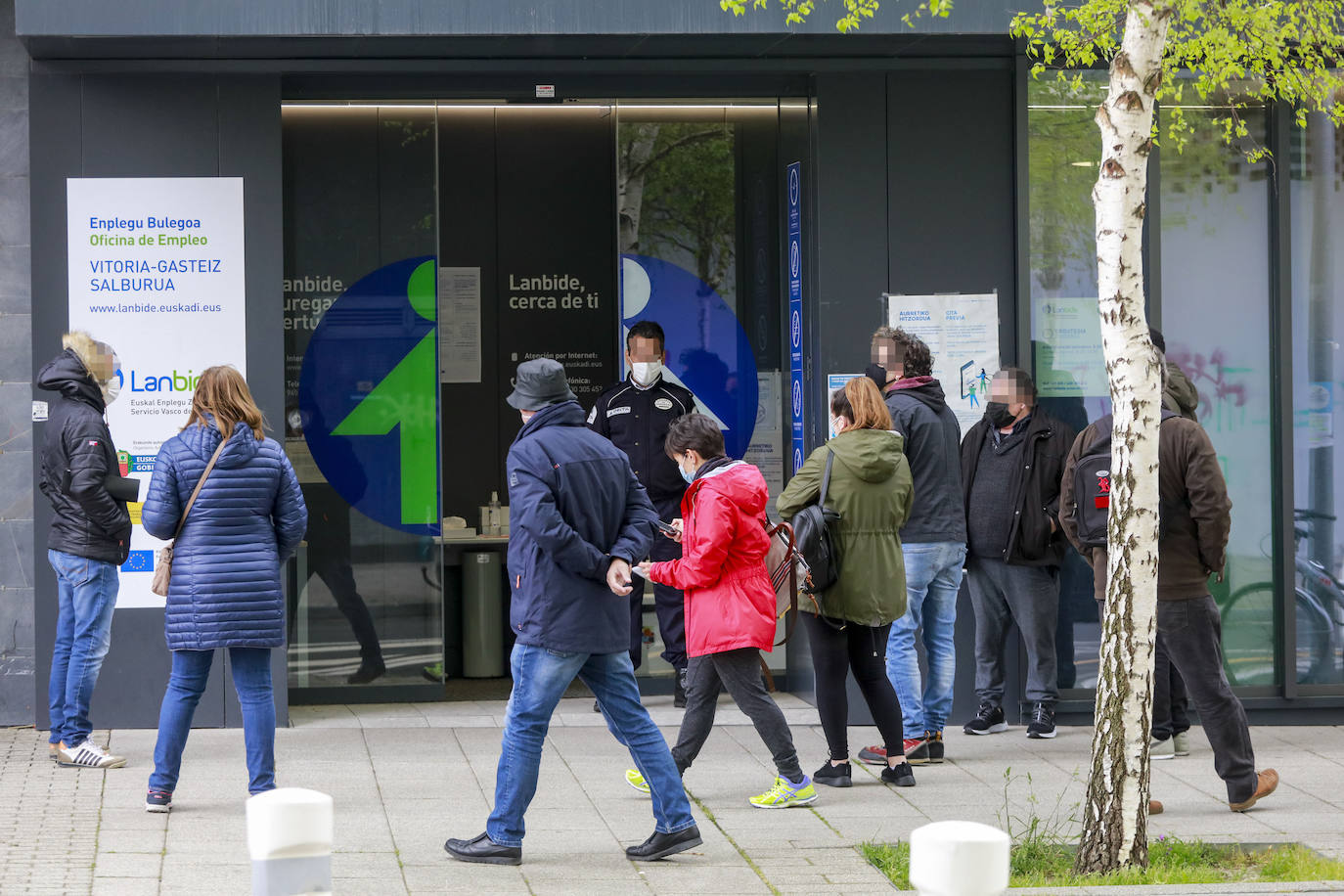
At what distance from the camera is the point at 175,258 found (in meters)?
8.45

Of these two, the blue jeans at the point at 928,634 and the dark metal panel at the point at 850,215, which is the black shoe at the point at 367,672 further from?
the blue jeans at the point at 928,634

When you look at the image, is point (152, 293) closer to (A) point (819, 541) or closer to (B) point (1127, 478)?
(A) point (819, 541)

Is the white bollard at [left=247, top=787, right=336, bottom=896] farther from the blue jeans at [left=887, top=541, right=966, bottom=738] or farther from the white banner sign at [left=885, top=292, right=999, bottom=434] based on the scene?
the white banner sign at [left=885, top=292, right=999, bottom=434]

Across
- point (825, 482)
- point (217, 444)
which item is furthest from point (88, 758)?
point (825, 482)

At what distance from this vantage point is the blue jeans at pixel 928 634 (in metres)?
A: 7.74

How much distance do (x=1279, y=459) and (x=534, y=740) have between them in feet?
17.0

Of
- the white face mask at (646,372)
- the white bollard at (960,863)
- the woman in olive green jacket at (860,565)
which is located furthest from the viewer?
the white face mask at (646,372)

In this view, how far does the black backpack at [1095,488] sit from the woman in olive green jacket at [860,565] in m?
0.76

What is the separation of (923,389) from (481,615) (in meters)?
3.79

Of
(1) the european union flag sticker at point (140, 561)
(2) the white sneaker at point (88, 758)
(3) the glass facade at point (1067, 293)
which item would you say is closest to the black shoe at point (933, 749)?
(3) the glass facade at point (1067, 293)

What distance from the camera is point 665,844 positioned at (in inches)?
234

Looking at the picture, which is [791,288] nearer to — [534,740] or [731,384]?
[731,384]

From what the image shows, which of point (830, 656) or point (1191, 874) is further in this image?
point (830, 656)

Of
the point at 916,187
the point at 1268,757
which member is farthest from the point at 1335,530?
the point at 916,187
